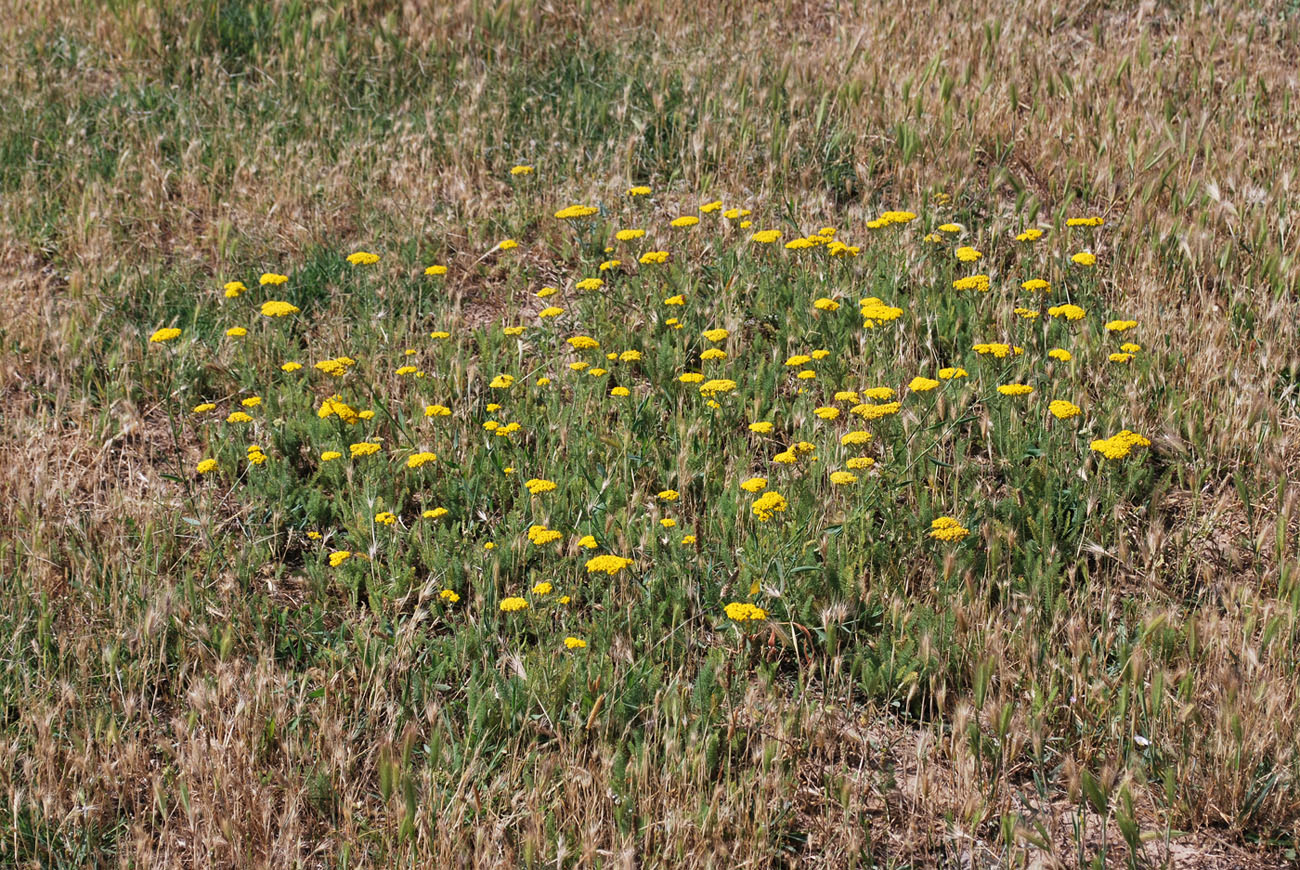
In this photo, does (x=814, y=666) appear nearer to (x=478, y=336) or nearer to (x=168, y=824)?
(x=168, y=824)

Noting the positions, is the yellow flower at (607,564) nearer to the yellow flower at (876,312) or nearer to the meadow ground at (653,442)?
the meadow ground at (653,442)

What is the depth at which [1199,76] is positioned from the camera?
5945 millimetres

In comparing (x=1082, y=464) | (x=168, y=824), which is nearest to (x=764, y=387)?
(x=1082, y=464)

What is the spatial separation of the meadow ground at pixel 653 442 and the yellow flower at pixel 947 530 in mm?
15

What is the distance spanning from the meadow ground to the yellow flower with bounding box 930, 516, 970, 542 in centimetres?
1

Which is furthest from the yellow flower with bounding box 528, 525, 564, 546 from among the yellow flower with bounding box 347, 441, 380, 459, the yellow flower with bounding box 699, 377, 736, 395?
the yellow flower with bounding box 699, 377, 736, 395

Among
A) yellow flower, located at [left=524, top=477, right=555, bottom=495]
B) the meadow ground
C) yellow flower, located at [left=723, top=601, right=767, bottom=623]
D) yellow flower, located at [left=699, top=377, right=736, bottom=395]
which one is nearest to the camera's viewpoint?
the meadow ground

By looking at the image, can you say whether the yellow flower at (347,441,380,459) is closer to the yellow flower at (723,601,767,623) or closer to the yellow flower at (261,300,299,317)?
the yellow flower at (261,300,299,317)

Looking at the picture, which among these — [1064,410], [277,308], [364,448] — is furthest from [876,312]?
[277,308]

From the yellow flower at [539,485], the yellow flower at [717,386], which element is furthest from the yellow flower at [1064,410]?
the yellow flower at [539,485]

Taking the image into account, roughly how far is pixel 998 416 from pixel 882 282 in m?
1.07

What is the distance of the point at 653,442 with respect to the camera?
390 centimetres

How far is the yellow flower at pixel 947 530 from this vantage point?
10.4 feet

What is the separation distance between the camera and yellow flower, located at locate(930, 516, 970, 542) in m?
3.18
